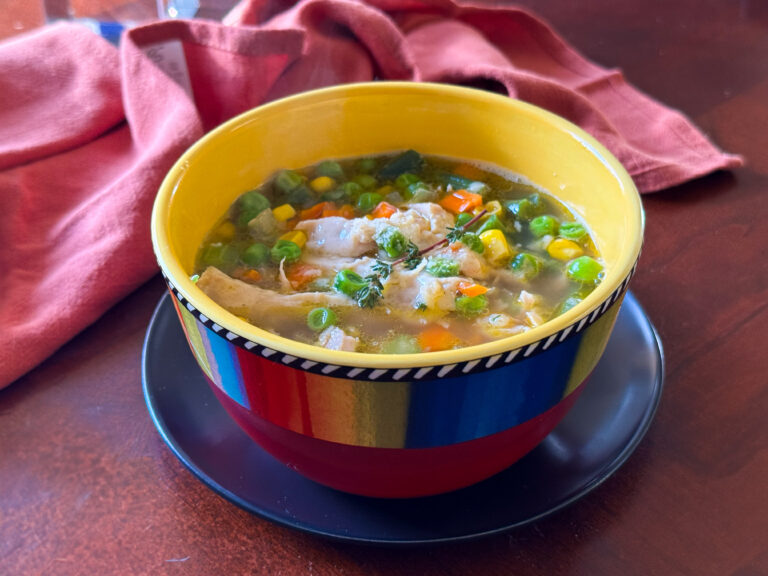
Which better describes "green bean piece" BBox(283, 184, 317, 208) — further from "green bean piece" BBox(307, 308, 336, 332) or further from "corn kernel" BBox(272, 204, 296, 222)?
"green bean piece" BBox(307, 308, 336, 332)

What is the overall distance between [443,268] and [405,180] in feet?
0.84

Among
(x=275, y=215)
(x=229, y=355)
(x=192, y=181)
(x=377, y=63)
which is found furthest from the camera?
(x=377, y=63)

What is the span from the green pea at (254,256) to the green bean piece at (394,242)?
172 millimetres

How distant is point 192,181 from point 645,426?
0.67m

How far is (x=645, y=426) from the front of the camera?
99 centimetres

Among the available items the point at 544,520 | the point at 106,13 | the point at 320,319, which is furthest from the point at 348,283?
the point at 106,13

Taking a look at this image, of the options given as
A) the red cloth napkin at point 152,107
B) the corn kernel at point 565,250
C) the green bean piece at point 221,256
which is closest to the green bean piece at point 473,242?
the corn kernel at point 565,250

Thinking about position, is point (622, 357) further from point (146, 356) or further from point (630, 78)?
point (630, 78)

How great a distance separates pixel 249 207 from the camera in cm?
119

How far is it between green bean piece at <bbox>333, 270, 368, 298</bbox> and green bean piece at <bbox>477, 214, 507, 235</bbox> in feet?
0.74

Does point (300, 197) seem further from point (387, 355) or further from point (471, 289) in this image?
point (387, 355)

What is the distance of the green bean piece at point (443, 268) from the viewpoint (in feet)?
3.52

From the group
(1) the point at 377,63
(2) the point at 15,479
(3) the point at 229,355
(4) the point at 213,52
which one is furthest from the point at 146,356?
(1) the point at 377,63

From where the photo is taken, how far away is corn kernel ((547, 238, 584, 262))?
1.12 meters
